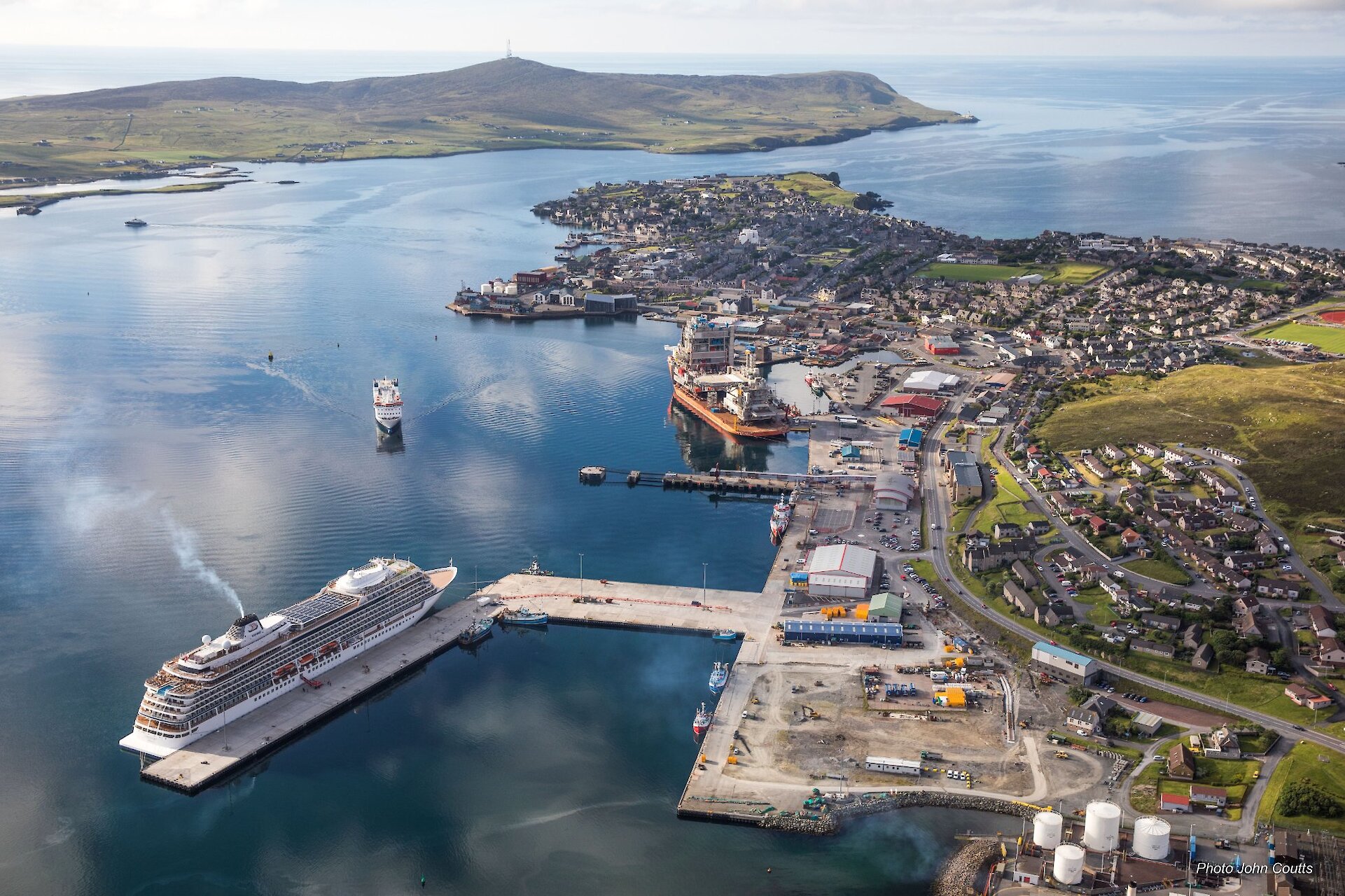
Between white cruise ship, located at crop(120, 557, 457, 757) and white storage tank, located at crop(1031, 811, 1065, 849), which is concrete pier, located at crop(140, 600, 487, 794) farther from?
white storage tank, located at crop(1031, 811, 1065, 849)

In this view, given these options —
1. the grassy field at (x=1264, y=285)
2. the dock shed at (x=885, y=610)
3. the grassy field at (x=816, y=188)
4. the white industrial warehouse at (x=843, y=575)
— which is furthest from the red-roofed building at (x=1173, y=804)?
the grassy field at (x=816, y=188)

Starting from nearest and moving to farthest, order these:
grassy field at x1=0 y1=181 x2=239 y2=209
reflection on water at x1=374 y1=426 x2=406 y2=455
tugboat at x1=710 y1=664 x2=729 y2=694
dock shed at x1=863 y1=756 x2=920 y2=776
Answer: dock shed at x1=863 y1=756 x2=920 y2=776 < tugboat at x1=710 y1=664 x2=729 y2=694 < reflection on water at x1=374 y1=426 x2=406 y2=455 < grassy field at x1=0 y1=181 x2=239 y2=209

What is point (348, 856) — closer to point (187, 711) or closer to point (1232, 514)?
point (187, 711)

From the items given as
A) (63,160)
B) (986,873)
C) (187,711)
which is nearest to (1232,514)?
(986,873)

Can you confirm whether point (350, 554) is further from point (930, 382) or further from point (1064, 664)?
point (930, 382)

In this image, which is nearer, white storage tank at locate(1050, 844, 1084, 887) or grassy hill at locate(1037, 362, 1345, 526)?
white storage tank at locate(1050, 844, 1084, 887)

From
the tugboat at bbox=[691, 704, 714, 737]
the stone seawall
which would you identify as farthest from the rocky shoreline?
the tugboat at bbox=[691, 704, 714, 737]

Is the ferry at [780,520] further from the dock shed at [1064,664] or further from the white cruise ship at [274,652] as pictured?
the white cruise ship at [274,652]

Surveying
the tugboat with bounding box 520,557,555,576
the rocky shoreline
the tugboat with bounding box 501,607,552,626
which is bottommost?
the rocky shoreline
